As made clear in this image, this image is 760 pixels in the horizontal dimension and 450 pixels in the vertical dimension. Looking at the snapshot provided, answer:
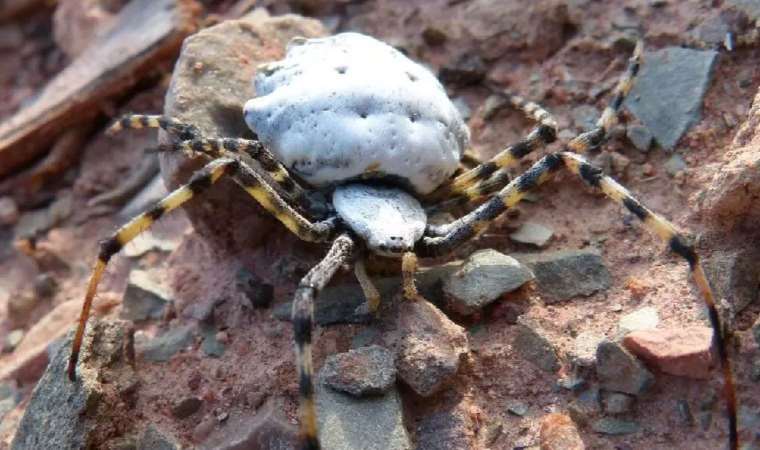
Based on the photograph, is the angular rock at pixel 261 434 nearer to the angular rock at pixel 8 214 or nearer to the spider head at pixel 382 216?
the spider head at pixel 382 216

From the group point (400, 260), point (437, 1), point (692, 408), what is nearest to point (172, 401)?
point (400, 260)

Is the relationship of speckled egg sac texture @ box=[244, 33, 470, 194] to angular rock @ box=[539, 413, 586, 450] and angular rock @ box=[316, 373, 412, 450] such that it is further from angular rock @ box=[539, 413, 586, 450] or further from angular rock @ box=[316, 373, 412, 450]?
angular rock @ box=[539, 413, 586, 450]

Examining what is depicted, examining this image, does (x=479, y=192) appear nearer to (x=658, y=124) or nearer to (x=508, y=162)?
(x=508, y=162)

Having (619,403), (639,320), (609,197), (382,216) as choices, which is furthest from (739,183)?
(382,216)

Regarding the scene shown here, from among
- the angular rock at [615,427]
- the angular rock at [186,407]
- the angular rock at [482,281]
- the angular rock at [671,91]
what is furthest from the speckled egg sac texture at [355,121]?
the angular rock at [615,427]

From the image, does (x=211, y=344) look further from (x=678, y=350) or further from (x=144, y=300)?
(x=678, y=350)
